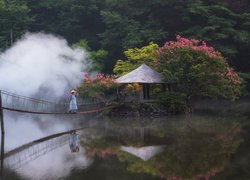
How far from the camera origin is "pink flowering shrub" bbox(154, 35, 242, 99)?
2645cm

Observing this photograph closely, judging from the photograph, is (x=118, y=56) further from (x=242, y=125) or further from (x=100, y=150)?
(x=100, y=150)

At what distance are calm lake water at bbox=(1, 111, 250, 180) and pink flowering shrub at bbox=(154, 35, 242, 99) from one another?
13.5 feet

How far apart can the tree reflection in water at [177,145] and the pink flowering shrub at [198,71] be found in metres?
4.50

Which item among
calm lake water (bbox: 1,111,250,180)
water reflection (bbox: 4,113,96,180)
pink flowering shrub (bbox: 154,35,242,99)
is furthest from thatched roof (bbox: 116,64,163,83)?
water reflection (bbox: 4,113,96,180)

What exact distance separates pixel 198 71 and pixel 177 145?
11.6 metres

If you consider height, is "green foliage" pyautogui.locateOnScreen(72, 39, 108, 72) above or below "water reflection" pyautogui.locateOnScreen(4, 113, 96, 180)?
above

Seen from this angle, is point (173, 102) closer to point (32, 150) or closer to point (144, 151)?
point (144, 151)

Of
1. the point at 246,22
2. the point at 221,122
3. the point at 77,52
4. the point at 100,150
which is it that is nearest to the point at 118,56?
the point at 77,52

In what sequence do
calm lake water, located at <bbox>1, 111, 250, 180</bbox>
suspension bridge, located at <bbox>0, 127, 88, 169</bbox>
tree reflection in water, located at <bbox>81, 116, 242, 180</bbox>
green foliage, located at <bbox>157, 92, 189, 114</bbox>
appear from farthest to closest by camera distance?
green foliage, located at <bbox>157, 92, 189, 114</bbox>, suspension bridge, located at <bbox>0, 127, 88, 169</bbox>, tree reflection in water, located at <bbox>81, 116, 242, 180</bbox>, calm lake water, located at <bbox>1, 111, 250, 180</bbox>

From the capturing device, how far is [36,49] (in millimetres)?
34875

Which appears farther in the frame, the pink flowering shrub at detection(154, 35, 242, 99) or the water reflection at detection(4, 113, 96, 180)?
the pink flowering shrub at detection(154, 35, 242, 99)

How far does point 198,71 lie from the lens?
26359mm

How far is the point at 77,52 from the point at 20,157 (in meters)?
22.3

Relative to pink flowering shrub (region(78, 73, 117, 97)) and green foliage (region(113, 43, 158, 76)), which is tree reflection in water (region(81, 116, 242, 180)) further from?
green foliage (region(113, 43, 158, 76))
